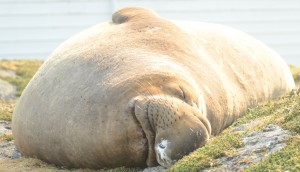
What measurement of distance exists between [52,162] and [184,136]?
1374mm

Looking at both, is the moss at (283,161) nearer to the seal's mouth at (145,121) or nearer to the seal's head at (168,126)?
the seal's head at (168,126)

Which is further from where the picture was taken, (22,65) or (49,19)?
(49,19)

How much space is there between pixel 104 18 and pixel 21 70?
15.0 feet

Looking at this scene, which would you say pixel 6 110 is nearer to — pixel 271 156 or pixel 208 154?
pixel 208 154

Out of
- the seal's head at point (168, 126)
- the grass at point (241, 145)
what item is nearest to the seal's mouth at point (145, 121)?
the seal's head at point (168, 126)

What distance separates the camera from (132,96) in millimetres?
4977

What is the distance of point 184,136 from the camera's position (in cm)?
474

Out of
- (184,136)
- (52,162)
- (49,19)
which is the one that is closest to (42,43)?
(49,19)

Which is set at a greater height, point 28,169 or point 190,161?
point 190,161

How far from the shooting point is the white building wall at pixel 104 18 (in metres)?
14.7

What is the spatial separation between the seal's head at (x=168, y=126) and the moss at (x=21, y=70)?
5048 millimetres

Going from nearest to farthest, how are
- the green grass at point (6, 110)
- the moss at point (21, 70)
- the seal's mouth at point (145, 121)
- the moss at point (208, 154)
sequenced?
the moss at point (208, 154), the seal's mouth at point (145, 121), the green grass at point (6, 110), the moss at point (21, 70)

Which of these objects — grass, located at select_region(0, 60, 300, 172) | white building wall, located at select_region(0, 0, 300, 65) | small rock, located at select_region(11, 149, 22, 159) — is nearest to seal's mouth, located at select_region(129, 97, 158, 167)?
grass, located at select_region(0, 60, 300, 172)

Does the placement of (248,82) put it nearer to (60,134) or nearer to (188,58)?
(188,58)
